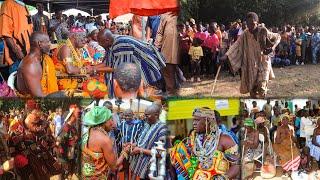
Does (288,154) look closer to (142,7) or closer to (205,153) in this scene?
(205,153)

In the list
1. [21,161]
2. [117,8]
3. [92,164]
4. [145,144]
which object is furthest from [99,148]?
[117,8]

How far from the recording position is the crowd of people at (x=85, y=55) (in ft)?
19.5

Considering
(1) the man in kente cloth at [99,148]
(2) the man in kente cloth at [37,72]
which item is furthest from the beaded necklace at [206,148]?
(2) the man in kente cloth at [37,72]

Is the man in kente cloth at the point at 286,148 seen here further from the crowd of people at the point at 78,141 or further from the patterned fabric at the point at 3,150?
the patterned fabric at the point at 3,150

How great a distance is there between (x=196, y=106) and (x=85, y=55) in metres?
1.30

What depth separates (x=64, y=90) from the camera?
6016mm

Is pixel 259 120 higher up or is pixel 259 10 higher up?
pixel 259 10

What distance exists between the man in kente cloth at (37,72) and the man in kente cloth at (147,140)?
3.42ft

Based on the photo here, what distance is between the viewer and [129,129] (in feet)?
19.1

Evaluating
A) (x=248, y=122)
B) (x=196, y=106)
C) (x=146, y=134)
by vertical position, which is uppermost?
(x=196, y=106)

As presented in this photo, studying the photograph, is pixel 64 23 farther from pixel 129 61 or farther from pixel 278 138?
pixel 278 138

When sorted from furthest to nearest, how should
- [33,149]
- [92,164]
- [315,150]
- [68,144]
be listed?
[33,149]
[68,144]
[92,164]
[315,150]

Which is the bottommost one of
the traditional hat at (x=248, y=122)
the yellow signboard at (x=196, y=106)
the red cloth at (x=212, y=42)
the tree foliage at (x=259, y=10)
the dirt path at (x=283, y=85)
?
the traditional hat at (x=248, y=122)

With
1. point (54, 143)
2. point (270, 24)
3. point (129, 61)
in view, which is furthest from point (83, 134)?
point (270, 24)
